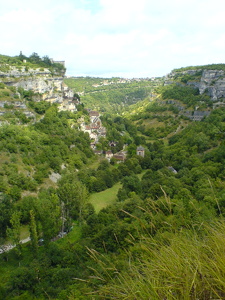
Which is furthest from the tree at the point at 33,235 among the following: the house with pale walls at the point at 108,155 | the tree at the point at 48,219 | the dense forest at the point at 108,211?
the house with pale walls at the point at 108,155

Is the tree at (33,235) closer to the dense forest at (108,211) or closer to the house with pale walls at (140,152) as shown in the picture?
the dense forest at (108,211)

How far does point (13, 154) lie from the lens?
24.5m

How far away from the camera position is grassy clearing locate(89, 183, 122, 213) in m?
23.5

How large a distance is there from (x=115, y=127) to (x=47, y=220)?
118 ft

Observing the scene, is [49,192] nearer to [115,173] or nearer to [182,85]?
[115,173]

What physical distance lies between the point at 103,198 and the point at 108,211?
21.9 feet

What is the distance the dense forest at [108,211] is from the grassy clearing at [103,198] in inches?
8.5

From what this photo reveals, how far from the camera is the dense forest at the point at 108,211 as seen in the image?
2.72 metres

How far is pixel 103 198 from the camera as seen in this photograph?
2500 centimetres

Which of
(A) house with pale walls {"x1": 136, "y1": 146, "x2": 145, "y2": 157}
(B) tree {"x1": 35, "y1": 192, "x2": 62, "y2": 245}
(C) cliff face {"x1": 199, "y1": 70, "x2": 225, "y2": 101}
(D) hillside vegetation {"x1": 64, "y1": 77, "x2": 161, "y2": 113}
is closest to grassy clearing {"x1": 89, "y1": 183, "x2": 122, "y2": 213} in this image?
(B) tree {"x1": 35, "y1": 192, "x2": 62, "y2": 245}

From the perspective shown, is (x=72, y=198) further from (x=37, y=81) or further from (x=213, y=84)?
(x=213, y=84)

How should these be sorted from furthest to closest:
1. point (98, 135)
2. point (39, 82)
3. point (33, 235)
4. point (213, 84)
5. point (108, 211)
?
point (213, 84) → point (98, 135) → point (39, 82) → point (108, 211) → point (33, 235)

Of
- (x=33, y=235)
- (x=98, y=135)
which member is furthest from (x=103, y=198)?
(x=98, y=135)

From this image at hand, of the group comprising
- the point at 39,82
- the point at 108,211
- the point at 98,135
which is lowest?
the point at 108,211
